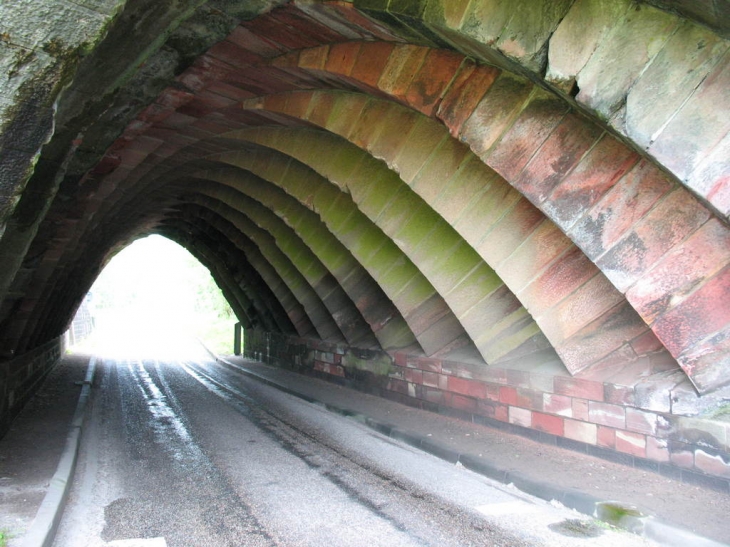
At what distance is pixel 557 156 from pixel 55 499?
559 cm

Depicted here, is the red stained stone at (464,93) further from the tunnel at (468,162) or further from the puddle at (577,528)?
the puddle at (577,528)

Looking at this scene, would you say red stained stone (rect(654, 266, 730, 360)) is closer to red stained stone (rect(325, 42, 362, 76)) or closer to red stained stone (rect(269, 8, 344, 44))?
red stained stone (rect(325, 42, 362, 76))

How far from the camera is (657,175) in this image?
455 centimetres

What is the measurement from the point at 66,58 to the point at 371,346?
9286 mm

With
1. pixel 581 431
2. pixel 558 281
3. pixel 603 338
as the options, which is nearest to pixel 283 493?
pixel 581 431

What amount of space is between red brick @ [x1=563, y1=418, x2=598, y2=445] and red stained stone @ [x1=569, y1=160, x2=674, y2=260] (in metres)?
2.30

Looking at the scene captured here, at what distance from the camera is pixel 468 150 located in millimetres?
6180

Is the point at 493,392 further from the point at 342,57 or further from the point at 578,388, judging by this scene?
the point at 342,57

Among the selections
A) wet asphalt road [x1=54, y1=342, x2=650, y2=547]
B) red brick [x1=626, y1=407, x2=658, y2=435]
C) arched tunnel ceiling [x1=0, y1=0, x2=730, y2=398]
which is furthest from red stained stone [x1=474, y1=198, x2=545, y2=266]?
wet asphalt road [x1=54, y1=342, x2=650, y2=547]

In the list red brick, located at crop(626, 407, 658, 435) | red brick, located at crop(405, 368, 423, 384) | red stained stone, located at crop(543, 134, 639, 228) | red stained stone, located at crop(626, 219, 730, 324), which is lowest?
red brick, located at crop(626, 407, 658, 435)

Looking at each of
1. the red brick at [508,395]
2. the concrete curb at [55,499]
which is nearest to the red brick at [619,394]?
the red brick at [508,395]

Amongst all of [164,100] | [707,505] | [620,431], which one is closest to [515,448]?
[620,431]

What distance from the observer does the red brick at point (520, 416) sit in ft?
23.4

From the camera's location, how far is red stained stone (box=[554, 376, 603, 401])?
236 inches
